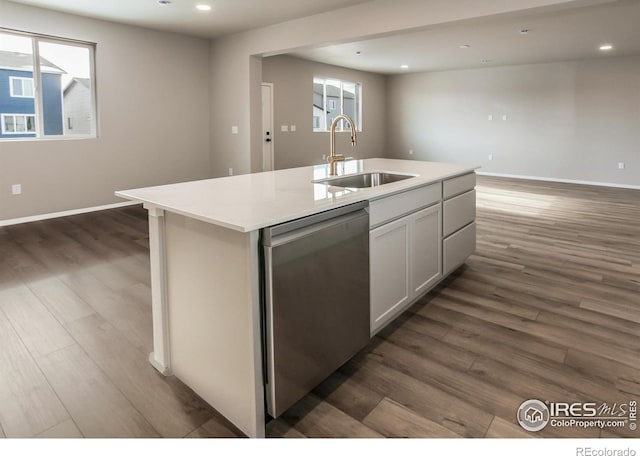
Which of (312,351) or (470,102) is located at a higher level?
(470,102)

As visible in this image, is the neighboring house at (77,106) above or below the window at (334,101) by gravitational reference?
below

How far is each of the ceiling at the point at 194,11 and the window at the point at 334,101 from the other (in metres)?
3.38

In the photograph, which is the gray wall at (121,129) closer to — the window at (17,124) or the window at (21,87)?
the window at (17,124)

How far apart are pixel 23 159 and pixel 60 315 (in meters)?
3.29

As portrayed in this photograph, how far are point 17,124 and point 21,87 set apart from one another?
16.9 inches

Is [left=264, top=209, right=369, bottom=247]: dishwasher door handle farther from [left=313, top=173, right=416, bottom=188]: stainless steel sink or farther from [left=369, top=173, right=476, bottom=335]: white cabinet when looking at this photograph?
[left=313, top=173, right=416, bottom=188]: stainless steel sink

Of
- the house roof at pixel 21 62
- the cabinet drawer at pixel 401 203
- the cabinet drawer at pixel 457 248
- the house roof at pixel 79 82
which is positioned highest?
the house roof at pixel 21 62

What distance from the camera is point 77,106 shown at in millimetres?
5422

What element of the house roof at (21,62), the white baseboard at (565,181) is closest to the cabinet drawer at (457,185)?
the house roof at (21,62)

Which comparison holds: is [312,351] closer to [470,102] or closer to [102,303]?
[102,303]

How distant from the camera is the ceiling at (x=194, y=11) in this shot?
4648mm

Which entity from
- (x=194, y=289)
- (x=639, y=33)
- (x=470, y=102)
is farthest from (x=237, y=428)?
(x=470, y=102)

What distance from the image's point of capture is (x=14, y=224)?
492 cm

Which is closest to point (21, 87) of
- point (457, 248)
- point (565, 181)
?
point (457, 248)
